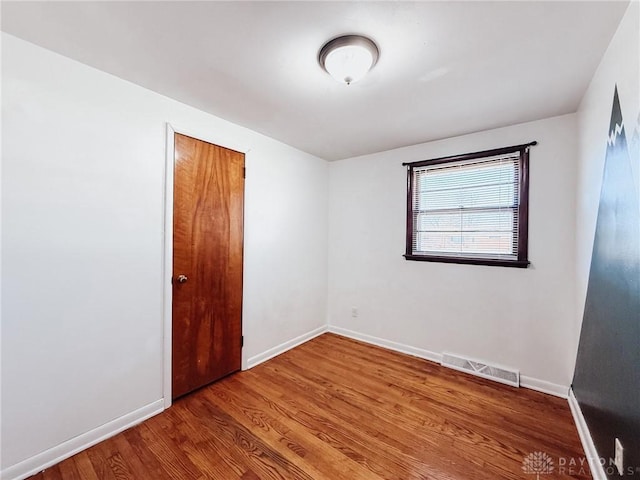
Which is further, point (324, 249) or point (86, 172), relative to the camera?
point (324, 249)

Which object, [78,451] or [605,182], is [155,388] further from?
[605,182]

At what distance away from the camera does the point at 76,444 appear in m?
1.69

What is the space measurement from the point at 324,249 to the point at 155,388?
96.3 inches

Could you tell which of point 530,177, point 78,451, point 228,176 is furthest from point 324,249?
point 78,451

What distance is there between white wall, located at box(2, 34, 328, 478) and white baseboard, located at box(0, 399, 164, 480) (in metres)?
0.02

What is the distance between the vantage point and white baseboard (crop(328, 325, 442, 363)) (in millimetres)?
2993

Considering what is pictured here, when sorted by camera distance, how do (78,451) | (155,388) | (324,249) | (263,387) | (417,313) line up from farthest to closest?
(324,249) < (417,313) < (263,387) < (155,388) < (78,451)

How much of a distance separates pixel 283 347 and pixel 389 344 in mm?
1302

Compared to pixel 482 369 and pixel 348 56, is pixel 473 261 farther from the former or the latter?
pixel 348 56

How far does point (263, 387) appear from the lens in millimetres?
2428

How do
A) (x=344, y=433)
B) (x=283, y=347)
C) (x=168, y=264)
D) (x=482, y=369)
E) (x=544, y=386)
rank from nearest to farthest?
(x=344, y=433), (x=168, y=264), (x=544, y=386), (x=482, y=369), (x=283, y=347)

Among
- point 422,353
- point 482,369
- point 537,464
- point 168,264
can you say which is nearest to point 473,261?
point 482,369

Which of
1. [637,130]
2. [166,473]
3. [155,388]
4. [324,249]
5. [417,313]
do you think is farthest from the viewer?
[324,249]

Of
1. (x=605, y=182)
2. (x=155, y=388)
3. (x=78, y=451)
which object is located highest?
(x=605, y=182)
